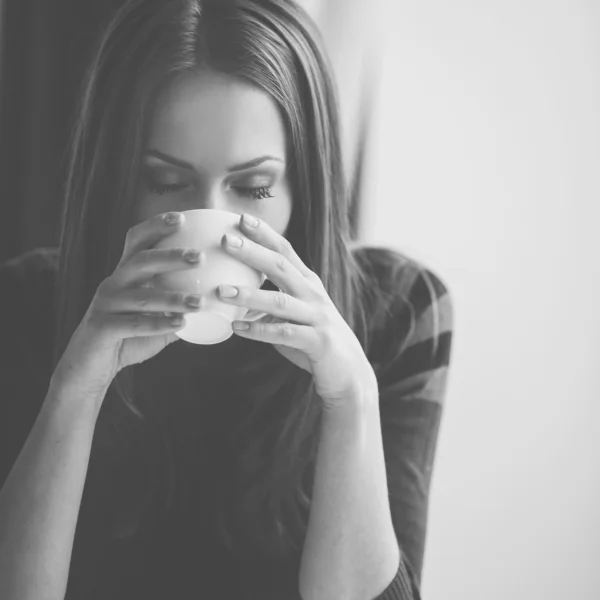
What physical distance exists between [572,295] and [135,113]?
0.82 m

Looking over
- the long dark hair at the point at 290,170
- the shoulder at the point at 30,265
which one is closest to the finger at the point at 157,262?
the long dark hair at the point at 290,170

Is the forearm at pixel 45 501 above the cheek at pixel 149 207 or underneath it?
underneath

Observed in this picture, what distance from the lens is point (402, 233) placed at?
121 centimetres

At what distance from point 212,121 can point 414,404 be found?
492 mm

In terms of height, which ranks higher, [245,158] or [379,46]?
[379,46]

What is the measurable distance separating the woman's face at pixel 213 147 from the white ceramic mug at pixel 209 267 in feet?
0.49

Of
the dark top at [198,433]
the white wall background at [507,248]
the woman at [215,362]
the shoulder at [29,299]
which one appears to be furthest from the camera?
the white wall background at [507,248]

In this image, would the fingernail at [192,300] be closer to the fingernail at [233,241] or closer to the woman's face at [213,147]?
the fingernail at [233,241]

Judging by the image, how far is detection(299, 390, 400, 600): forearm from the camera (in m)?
0.74

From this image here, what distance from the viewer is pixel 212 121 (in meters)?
0.74

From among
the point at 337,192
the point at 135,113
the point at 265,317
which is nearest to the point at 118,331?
the point at 265,317

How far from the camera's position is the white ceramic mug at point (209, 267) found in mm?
589

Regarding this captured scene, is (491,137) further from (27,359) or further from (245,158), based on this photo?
(27,359)

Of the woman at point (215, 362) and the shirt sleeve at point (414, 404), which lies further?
the shirt sleeve at point (414, 404)
